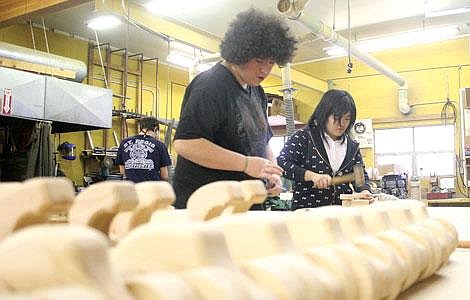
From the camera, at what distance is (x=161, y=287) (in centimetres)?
27

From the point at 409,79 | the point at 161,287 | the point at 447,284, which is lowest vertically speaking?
the point at 447,284

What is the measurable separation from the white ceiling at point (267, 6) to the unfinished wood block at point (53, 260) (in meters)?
7.07

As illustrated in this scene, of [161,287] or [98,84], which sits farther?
[98,84]

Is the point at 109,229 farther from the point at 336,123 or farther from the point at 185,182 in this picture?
the point at 336,123

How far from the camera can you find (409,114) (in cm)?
1016

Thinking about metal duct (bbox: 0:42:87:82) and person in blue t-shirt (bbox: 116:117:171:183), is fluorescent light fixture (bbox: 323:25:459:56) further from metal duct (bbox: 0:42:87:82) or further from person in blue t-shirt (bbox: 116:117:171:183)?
person in blue t-shirt (bbox: 116:117:171:183)

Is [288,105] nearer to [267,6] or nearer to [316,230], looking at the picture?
[267,6]

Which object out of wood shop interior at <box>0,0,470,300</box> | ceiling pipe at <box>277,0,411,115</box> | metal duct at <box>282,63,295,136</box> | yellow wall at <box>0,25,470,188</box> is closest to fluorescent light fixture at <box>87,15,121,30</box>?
wood shop interior at <box>0,0,470,300</box>

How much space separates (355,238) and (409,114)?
10125mm

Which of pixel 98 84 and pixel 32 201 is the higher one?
pixel 98 84

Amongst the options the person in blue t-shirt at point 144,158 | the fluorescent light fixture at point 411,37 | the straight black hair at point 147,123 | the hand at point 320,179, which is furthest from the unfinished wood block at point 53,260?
the fluorescent light fixture at point 411,37

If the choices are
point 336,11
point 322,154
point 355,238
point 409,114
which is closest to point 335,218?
point 355,238

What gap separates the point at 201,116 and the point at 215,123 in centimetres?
5

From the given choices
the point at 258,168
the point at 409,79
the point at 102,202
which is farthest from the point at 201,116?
the point at 409,79
